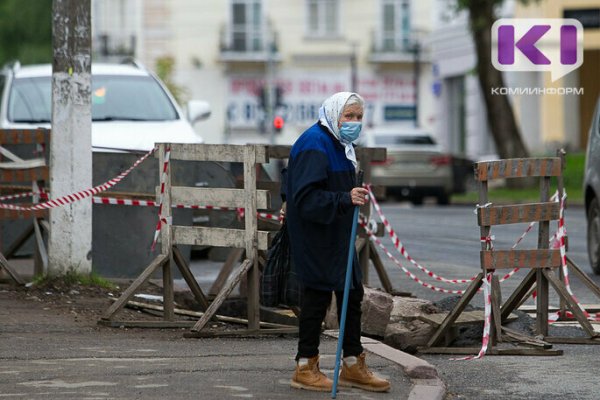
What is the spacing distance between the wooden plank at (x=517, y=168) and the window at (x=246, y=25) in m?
56.6

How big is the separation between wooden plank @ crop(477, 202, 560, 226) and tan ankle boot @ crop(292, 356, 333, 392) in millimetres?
2238

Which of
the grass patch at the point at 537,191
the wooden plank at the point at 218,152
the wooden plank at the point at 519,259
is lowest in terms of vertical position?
the grass patch at the point at 537,191

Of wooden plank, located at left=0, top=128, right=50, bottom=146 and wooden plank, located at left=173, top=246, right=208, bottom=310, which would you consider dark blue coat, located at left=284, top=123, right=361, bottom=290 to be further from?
wooden plank, located at left=0, top=128, right=50, bottom=146

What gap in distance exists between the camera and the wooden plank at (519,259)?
10.4m

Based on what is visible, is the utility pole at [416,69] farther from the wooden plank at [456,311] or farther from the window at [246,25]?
the wooden plank at [456,311]

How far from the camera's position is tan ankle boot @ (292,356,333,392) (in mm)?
8453

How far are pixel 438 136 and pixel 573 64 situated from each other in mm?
13522

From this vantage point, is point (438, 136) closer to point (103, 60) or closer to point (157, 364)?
point (103, 60)

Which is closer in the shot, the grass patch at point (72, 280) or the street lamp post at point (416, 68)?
the grass patch at point (72, 280)

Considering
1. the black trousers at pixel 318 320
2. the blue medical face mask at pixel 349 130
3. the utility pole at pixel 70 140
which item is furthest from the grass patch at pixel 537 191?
the blue medical face mask at pixel 349 130

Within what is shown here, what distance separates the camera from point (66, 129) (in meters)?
12.5

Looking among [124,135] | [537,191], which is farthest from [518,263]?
[537,191]

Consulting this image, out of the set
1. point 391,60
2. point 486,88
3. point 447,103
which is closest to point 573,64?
point 486,88

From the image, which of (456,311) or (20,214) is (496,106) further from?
(456,311)
